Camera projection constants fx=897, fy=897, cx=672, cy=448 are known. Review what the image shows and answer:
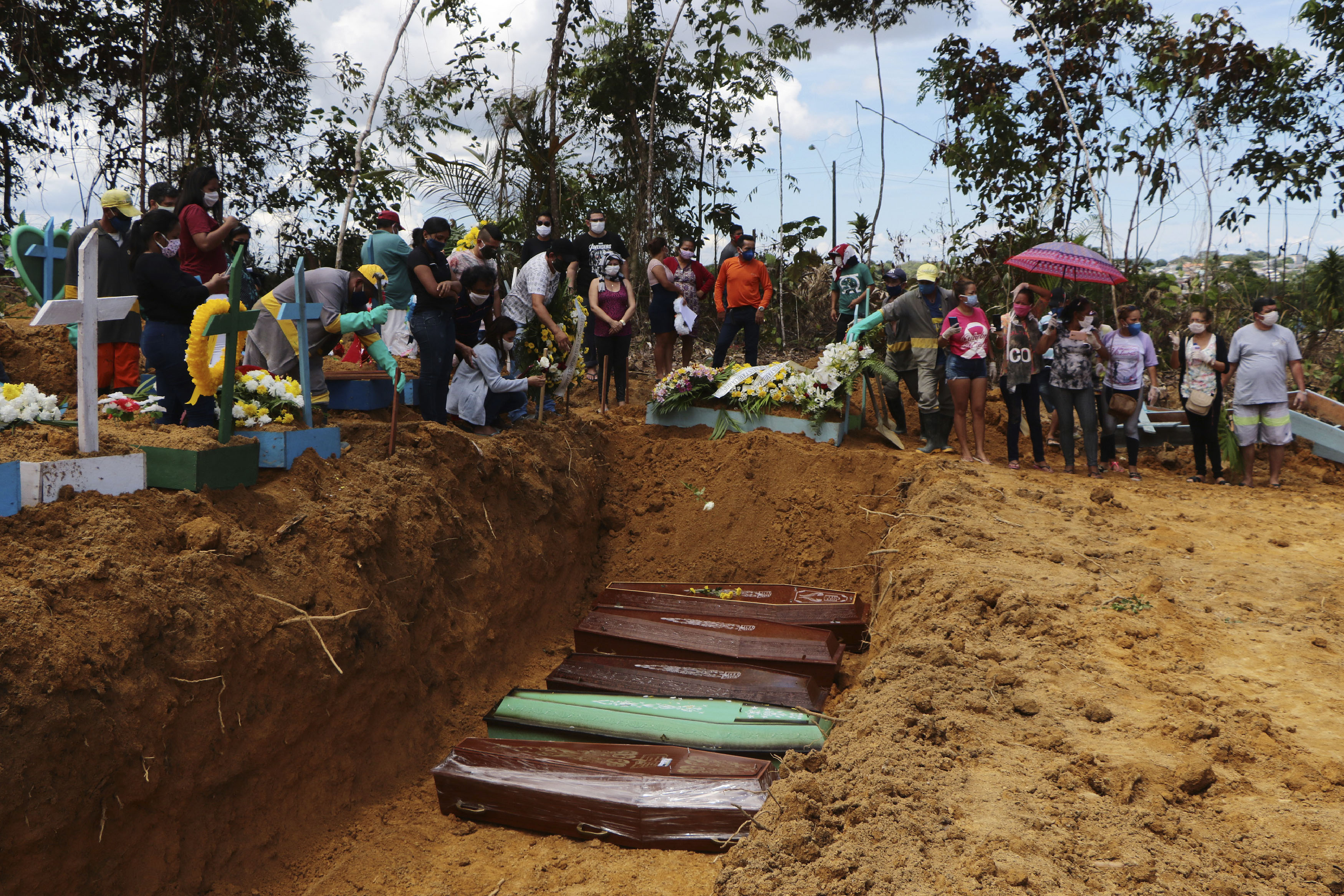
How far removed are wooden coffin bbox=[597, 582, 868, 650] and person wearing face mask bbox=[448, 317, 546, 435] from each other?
5.39ft

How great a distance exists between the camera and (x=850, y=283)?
1040cm

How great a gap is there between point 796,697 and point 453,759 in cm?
182

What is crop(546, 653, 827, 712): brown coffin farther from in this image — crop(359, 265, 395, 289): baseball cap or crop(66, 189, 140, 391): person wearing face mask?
crop(66, 189, 140, 391): person wearing face mask

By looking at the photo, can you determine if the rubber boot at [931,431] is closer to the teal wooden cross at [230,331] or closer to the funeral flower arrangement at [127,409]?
the teal wooden cross at [230,331]

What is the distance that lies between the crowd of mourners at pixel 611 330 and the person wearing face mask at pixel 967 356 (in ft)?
0.05

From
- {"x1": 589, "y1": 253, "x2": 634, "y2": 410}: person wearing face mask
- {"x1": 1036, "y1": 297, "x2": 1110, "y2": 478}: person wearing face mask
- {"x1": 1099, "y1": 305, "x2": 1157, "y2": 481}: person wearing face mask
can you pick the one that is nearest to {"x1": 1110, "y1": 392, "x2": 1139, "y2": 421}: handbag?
{"x1": 1099, "y1": 305, "x2": 1157, "y2": 481}: person wearing face mask

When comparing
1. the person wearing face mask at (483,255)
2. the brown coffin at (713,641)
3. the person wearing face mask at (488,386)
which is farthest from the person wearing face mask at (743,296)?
the brown coffin at (713,641)

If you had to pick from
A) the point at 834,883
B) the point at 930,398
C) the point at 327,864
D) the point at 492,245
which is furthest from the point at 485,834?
the point at 930,398

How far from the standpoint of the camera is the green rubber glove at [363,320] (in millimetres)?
5422

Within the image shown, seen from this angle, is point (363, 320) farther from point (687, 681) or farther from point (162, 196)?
point (687, 681)

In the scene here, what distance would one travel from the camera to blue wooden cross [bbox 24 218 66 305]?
730 cm

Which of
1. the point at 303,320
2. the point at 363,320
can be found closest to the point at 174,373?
the point at 303,320

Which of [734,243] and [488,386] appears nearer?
[488,386]

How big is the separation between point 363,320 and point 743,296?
490cm
